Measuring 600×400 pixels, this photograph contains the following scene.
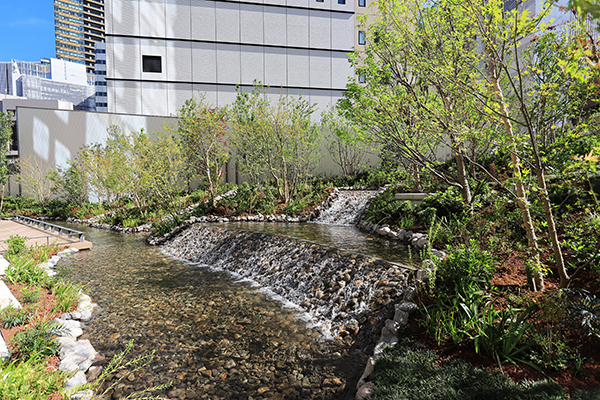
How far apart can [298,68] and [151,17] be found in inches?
396

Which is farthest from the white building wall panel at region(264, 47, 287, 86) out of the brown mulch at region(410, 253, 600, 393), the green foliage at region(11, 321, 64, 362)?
the green foliage at region(11, 321, 64, 362)

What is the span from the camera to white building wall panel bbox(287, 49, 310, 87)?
75.0ft

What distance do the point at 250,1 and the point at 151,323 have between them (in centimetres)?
2291

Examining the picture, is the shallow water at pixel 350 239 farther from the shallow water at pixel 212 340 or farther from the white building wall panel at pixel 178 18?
the white building wall panel at pixel 178 18

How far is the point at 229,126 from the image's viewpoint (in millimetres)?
18375

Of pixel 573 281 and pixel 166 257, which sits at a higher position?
pixel 573 281

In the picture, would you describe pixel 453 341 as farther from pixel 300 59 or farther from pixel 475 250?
pixel 300 59

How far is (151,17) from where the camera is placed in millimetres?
21109

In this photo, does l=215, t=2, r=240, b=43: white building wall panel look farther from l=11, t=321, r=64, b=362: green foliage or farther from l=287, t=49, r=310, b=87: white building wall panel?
l=11, t=321, r=64, b=362: green foliage

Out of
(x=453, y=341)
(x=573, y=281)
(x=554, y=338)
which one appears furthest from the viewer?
(x=573, y=281)

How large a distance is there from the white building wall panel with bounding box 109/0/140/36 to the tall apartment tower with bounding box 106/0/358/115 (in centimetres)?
6

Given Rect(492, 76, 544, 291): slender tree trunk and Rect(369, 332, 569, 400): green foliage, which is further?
Rect(492, 76, 544, 291): slender tree trunk

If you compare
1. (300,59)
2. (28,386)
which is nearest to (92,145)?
(300,59)

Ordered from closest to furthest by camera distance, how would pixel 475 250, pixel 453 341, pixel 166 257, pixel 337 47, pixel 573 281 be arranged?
pixel 453 341 < pixel 573 281 < pixel 475 250 < pixel 166 257 < pixel 337 47
